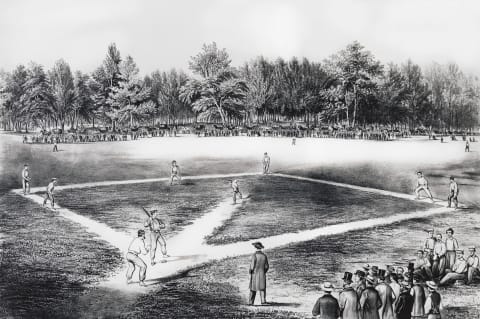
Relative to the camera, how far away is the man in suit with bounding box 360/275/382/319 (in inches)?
247

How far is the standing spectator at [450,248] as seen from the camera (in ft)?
27.0

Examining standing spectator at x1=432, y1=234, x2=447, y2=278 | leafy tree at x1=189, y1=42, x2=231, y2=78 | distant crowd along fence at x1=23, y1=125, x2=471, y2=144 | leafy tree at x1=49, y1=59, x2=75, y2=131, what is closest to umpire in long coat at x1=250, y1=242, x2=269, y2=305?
standing spectator at x1=432, y1=234, x2=447, y2=278

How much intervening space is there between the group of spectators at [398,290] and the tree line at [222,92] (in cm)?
380

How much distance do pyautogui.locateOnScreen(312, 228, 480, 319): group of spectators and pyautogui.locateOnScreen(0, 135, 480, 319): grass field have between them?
362mm

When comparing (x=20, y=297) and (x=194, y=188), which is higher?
(x=194, y=188)

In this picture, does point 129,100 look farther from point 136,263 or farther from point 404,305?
point 404,305

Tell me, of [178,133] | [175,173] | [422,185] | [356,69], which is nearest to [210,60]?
[175,173]

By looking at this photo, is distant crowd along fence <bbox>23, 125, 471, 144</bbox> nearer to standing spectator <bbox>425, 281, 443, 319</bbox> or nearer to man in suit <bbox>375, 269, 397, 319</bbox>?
standing spectator <bbox>425, 281, 443, 319</bbox>

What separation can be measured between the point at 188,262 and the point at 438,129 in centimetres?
756

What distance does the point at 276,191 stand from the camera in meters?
11.7

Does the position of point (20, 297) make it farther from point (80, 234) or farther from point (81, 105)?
point (81, 105)

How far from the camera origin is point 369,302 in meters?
6.29

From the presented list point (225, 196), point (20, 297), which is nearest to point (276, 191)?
point (225, 196)

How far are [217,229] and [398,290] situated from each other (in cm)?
406
